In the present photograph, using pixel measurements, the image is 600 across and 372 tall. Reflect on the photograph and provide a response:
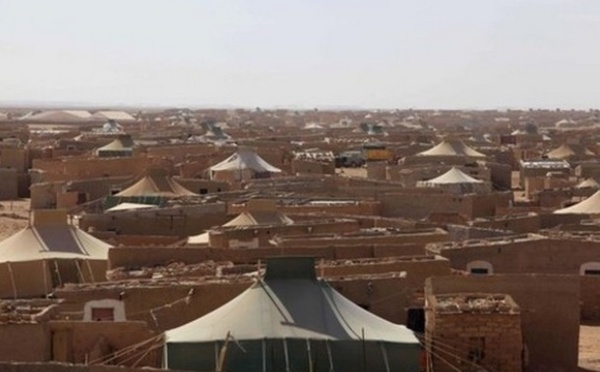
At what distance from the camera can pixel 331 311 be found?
13.5 m

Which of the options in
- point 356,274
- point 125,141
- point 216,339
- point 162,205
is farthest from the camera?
point 125,141

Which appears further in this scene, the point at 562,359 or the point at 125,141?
the point at 125,141

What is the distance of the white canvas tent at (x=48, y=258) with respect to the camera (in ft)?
67.2

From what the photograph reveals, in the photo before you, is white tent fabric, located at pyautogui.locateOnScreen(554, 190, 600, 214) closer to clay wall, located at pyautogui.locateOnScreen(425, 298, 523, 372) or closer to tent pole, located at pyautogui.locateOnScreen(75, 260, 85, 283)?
tent pole, located at pyautogui.locateOnScreen(75, 260, 85, 283)

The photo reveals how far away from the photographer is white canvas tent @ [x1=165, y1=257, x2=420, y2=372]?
42.4 feet

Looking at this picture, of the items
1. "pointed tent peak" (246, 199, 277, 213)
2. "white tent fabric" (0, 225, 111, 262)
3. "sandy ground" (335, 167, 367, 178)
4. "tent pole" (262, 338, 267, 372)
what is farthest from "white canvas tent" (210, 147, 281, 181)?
"tent pole" (262, 338, 267, 372)

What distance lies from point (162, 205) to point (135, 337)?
15.4 meters

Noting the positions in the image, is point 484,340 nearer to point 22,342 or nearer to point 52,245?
point 22,342

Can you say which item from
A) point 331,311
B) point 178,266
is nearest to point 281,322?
point 331,311

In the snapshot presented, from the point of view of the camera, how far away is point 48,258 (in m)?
21.7

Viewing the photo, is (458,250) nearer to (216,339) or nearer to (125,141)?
(216,339)

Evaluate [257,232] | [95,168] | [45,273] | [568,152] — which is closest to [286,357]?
[45,273]

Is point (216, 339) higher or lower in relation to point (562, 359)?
higher

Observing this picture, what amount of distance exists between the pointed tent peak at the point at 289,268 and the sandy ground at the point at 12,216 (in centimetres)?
1938
